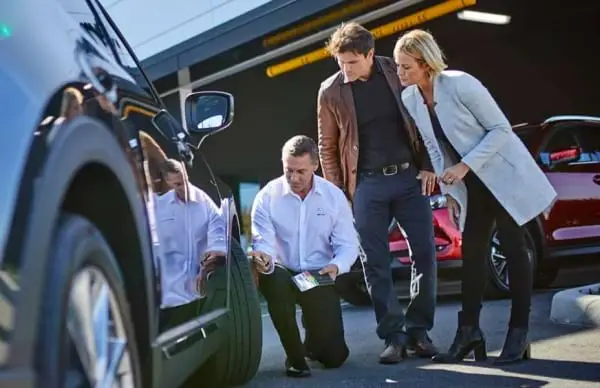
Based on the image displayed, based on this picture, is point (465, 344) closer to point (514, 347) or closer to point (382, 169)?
point (514, 347)

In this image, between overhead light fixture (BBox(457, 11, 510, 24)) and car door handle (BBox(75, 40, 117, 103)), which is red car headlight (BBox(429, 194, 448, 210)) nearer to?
car door handle (BBox(75, 40, 117, 103))

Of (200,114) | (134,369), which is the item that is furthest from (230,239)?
(134,369)

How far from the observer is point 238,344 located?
4.38 meters

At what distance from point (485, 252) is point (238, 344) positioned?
1.48m

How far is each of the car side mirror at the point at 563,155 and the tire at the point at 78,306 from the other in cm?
685

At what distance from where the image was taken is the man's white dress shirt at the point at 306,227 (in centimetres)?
530

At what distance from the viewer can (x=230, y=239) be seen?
14.7ft

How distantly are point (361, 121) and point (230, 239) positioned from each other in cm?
135

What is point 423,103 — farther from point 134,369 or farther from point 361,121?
point 134,369

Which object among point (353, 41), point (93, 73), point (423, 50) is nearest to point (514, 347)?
point (423, 50)

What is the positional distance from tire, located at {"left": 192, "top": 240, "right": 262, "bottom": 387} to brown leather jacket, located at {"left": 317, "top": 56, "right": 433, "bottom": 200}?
4.28ft

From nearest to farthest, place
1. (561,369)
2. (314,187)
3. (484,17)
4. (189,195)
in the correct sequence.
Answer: (189,195) → (561,369) → (314,187) → (484,17)

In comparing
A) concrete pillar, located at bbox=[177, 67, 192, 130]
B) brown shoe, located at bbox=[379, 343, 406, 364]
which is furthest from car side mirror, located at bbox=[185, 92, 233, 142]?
concrete pillar, located at bbox=[177, 67, 192, 130]

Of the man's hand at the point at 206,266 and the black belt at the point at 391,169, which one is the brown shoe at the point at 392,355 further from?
the man's hand at the point at 206,266
